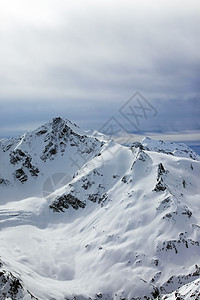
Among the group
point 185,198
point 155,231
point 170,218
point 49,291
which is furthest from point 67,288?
point 185,198

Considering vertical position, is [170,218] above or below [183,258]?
above

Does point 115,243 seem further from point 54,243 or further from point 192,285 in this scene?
point 192,285

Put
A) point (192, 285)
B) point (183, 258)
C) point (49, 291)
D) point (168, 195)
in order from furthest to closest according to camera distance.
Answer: point (168, 195) < point (183, 258) < point (49, 291) < point (192, 285)

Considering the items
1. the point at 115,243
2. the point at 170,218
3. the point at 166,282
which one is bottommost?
the point at 166,282

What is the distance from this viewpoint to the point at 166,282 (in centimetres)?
15088

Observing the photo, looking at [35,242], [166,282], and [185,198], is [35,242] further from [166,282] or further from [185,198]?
[185,198]

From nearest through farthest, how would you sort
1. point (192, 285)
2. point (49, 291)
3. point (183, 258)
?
1. point (192, 285)
2. point (49, 291)
3. point (183, 258)

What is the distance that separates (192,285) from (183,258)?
53419 millimetres

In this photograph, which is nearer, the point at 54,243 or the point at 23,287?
the point at 23,287

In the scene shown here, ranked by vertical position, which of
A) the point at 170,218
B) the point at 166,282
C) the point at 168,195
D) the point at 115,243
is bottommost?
the point at 166,282

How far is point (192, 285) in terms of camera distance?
109 m

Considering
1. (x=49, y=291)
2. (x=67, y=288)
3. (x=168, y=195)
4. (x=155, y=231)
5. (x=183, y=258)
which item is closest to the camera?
(x=49, y=291)

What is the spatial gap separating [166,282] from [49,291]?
2342 inches

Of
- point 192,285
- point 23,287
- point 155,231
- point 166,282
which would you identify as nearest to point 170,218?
point 155,231
